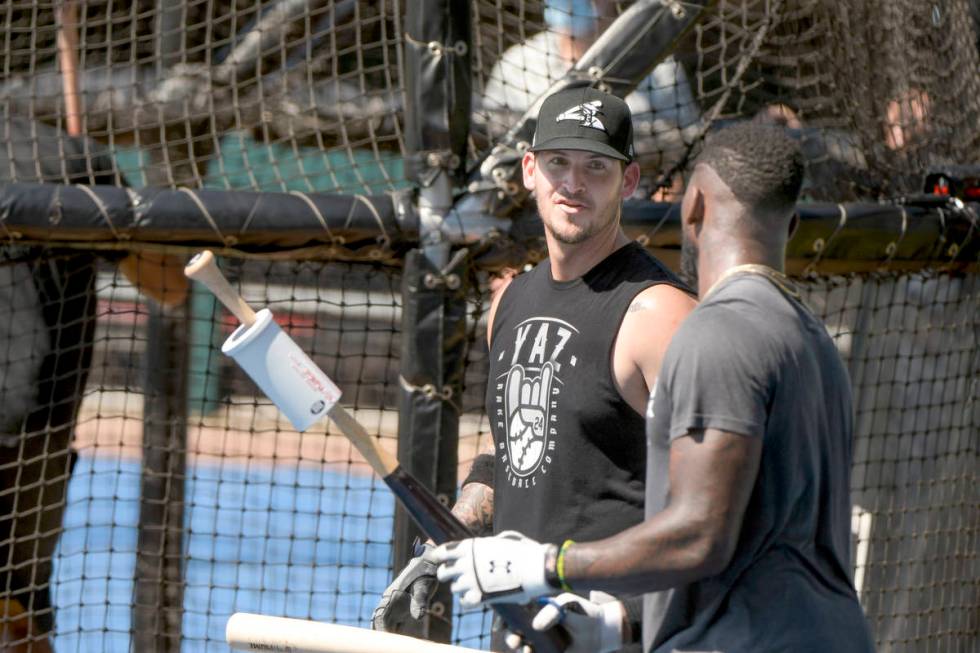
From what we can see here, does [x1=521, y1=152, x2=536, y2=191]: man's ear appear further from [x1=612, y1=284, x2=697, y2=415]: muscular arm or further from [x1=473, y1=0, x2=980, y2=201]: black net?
[x1=473, y1=0, x2=980, y2=201]: black net

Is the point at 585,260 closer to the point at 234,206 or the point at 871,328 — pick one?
the point at 234,206

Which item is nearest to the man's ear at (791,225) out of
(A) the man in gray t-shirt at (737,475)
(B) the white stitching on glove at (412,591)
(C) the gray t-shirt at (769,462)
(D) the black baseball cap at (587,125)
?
(A) the man in gray t-shirt at (737,475)

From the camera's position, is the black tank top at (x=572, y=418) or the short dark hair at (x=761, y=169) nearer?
the short dark hair at (x=761, y=169)

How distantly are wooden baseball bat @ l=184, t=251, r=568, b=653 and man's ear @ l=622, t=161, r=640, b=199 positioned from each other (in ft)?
2.81

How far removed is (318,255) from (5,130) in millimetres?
1496

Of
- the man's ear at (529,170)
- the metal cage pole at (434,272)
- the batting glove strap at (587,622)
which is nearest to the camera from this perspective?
the batting glove strap at (587,622)

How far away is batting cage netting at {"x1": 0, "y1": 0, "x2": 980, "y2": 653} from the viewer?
3.41 m

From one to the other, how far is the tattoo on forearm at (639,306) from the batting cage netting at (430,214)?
818mm

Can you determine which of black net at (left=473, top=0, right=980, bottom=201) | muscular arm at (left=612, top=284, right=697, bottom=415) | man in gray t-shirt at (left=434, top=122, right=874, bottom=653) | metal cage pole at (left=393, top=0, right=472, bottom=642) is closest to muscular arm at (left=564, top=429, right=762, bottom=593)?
man in gray t-shirt at (left=434, top=122, right=874, bottom=653)

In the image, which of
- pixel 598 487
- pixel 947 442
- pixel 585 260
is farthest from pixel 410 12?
pixel 947 442

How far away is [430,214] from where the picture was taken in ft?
11.2

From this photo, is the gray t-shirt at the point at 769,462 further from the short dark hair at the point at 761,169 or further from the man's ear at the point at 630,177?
the man's ear at the point at 630,177

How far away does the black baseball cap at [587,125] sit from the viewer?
8.93ft

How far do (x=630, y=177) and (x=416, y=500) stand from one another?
0.94 meters
